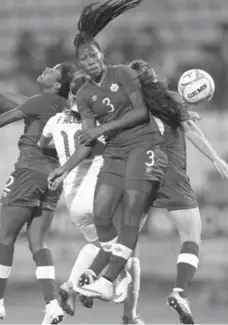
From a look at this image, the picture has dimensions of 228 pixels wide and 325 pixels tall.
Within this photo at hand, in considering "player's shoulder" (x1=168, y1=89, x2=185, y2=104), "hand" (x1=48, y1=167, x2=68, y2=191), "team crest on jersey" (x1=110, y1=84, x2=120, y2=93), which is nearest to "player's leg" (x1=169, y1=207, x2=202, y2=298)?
"player's shoulder" (x1=168, y1=89, x2=185, y2=104)

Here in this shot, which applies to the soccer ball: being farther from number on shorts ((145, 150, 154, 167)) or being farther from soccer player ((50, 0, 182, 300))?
number on shorts ((145, 150, 154, 167))

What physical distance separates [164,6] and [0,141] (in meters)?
3.09

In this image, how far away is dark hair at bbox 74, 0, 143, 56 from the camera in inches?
240

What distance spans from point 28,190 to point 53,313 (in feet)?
3.13

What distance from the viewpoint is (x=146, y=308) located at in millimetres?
9203

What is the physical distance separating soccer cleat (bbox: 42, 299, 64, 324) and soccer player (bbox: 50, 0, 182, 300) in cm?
76

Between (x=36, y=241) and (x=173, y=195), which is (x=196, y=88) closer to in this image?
(x=173, y=195)

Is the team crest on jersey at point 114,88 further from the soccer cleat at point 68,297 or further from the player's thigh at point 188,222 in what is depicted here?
the soccer cleat at point 68,297

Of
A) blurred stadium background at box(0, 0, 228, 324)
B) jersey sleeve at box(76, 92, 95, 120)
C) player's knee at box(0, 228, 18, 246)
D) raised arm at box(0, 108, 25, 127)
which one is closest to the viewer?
jersey sleeve at box(76, 92, 95, 120)

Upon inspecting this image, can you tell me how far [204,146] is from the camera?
6355mm

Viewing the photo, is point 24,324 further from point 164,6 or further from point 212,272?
point 164,6

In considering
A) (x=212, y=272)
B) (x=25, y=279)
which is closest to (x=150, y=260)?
(x=212, y=272)

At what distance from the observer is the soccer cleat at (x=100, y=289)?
226 inches

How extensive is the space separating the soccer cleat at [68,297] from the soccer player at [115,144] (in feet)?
1.61
